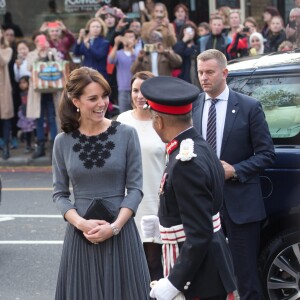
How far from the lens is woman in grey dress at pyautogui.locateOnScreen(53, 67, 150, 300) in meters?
5.23

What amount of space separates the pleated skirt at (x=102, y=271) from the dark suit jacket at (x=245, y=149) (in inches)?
41.9

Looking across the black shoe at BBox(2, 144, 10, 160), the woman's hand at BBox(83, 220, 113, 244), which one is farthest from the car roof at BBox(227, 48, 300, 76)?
the black shoe at BBox(2, 144, 10, 160)

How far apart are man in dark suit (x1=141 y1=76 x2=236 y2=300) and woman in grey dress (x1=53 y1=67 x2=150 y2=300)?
33.7 inches

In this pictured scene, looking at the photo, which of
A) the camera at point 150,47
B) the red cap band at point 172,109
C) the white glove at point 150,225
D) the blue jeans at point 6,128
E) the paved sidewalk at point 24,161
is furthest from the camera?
the blue jeans at point 6,128

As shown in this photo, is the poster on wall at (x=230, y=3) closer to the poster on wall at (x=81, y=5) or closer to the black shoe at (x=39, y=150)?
the poster on wall at (x=81, y=5)

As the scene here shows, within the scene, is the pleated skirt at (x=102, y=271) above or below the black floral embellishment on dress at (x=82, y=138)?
below

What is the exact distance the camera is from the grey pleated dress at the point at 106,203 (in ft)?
17.2

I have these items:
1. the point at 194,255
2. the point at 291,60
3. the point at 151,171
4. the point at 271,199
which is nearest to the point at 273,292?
the point at 271,199

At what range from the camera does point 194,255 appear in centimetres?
414

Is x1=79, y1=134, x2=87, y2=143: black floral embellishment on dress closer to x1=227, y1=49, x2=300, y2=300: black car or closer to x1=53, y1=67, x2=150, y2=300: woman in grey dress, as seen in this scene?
x1=53, y1=67, x2=150, y2=300: woman in grey dress

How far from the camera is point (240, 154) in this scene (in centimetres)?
607

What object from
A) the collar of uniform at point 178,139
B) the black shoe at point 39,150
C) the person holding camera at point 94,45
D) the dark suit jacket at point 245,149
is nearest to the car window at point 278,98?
the dark suit jacket at point 245,149

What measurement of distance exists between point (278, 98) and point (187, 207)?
268 centimetres

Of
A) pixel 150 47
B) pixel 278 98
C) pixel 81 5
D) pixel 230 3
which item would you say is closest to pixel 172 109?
pixel 278 98
